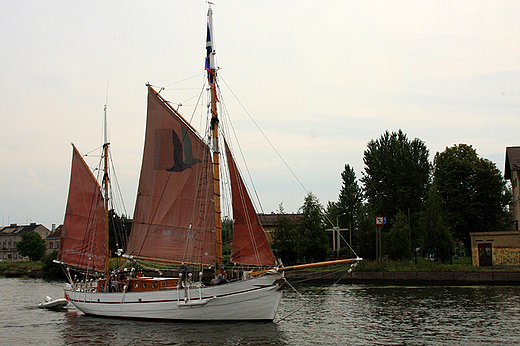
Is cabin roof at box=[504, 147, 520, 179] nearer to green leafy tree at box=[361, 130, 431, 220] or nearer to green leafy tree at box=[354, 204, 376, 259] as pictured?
→ green leafy tree at box=[361, 130, 431, 220]

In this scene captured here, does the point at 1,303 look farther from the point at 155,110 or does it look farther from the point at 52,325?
the point at 155,110

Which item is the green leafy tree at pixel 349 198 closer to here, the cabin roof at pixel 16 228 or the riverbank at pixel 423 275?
the riverbank at pixel 423 275

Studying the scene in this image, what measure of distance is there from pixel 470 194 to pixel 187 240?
167 feet

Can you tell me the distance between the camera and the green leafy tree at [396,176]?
8125cm

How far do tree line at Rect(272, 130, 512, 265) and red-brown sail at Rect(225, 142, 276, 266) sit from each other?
111 ft

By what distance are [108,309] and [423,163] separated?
66.4 m

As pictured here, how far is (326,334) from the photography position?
25703 mm

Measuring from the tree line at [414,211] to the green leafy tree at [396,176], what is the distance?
0.17 meters

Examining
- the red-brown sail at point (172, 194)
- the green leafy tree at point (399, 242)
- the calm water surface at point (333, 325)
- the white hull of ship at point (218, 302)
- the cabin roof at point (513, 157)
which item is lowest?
the calm water surface at point (333, 325)

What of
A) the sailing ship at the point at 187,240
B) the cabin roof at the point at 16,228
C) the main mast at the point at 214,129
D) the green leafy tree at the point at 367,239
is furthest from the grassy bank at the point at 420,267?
the cabin roof at the point at 16,228

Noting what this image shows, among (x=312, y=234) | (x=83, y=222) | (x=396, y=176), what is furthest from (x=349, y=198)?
(x=83, y=222)

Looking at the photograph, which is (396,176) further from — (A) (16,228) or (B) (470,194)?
(A) (16,228)

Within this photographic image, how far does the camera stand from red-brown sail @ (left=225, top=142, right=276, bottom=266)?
96.0ft

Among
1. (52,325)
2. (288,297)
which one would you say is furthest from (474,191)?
(52,325)
